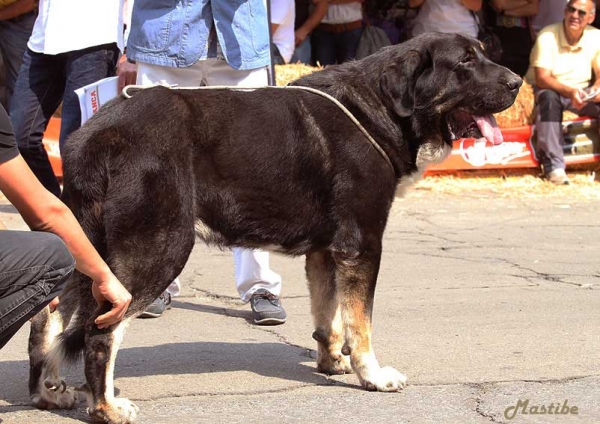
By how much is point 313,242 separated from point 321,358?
0.66 meters

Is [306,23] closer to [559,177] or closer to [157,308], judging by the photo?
[559,177]

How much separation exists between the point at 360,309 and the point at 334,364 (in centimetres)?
50

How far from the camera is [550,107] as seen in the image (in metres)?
10.3

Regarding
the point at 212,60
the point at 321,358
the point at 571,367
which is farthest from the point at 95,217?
the point at 571,367

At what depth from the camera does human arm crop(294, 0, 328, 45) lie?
1109 centimetres

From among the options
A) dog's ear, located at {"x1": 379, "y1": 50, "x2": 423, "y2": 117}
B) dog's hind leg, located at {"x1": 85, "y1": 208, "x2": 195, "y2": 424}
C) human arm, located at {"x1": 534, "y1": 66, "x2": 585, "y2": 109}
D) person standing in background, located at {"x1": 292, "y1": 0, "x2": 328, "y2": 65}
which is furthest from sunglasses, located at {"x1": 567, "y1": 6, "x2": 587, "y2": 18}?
dog's hind leg, located at {"x1": 85, "y1": 208, "x2": 195, "y2": 424}

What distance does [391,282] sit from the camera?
6969 mm

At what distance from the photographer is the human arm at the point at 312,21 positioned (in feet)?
36.4

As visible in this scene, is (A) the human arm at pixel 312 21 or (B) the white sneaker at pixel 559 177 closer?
(B) the white sneaker at pixel 559 177

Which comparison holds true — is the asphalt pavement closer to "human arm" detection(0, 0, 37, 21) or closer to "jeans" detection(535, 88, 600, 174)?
"human arm" detection(0, 0, 37, 21)

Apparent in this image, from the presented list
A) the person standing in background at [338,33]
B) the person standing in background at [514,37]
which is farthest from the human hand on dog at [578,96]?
the person standing in background at [338,33]

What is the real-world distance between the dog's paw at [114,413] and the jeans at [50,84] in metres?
3.15

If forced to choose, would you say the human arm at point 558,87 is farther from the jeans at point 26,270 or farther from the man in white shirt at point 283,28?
the jeans at point 26,270

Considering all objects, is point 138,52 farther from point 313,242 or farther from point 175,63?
point 313,242
